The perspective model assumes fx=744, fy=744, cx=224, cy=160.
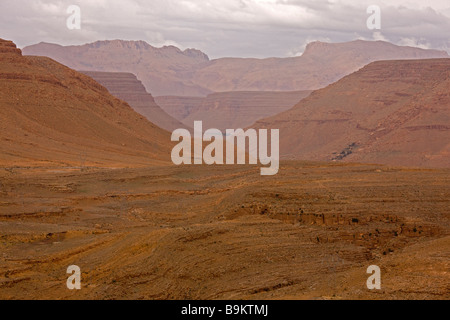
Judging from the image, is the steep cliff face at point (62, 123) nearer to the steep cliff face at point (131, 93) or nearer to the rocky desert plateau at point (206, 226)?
the rocky desert plateau at point (206, 226)

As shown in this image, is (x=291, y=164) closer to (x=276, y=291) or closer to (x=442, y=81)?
(x=276, y=291)

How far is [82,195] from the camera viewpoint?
43562 millimetres

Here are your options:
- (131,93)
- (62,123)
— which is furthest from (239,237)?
(131,93)

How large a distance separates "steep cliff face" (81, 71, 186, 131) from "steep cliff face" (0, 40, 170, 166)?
2818 inches

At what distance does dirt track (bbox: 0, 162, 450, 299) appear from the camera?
22062 mm

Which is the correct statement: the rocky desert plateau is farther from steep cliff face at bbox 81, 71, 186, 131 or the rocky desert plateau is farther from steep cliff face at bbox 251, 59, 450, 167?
steep cliff face at bbox 81, 71, 186, 131

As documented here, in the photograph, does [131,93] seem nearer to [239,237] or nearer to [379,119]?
[379,119]

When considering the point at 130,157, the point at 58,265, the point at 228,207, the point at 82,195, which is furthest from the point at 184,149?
the point at 58,265

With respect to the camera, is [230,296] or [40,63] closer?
[230,296]

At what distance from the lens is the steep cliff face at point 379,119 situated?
3880 inches

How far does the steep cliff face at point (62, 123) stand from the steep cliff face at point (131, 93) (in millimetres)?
71569

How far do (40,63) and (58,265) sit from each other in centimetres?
7157

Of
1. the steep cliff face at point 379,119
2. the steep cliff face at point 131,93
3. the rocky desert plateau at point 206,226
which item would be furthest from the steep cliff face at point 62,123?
the steep cliff face at point 131,93
